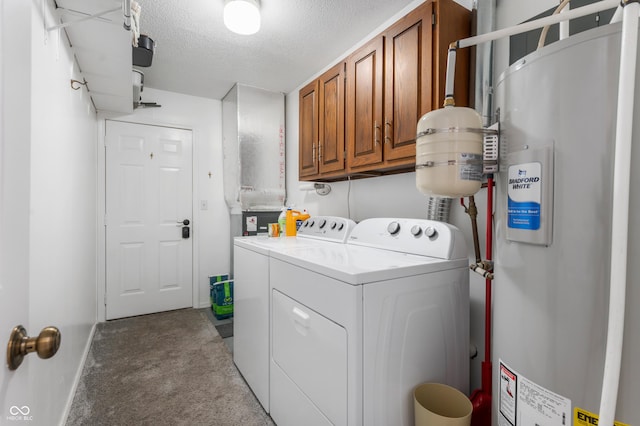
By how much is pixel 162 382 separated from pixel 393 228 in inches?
73.2

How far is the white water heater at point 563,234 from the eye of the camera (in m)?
0.61

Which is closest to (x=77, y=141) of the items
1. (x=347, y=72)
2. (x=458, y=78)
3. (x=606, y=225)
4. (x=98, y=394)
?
(x=98, y=394)

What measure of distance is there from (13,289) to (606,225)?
3.69ft

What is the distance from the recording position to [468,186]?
919mm

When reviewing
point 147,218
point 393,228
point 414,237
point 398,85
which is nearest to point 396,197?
point 393,228

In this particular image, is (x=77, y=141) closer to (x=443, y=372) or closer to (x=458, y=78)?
(x=458, y=78)

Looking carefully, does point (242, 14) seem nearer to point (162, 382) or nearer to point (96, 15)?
point (96, 15)

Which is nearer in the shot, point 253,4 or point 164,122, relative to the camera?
point 253,4

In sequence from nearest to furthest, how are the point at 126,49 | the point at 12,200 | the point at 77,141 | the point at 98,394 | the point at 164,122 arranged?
the point at 12,200, the point at 126,49, the point at 98,394, the point at 77,141, the point at 164,122

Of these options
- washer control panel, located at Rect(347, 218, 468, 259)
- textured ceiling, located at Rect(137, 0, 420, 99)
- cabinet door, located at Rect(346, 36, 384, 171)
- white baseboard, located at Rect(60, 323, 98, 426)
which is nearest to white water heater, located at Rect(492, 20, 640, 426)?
washer control panel, located at Rect(347, 218, 468, 259)

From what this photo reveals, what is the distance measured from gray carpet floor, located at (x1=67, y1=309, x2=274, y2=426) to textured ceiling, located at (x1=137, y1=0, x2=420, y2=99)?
2.46 metres

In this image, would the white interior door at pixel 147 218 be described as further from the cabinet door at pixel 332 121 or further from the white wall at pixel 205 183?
the cabinet door at pixel 332 121

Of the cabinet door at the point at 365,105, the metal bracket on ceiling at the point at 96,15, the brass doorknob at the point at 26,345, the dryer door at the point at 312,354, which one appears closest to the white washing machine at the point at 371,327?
the dryer door at the point at 312,354

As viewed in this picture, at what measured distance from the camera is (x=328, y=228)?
2113mm
